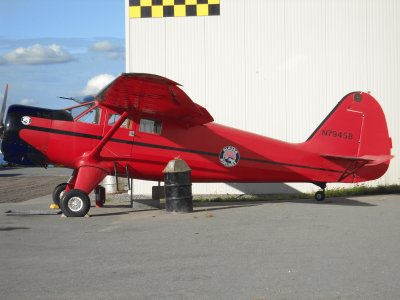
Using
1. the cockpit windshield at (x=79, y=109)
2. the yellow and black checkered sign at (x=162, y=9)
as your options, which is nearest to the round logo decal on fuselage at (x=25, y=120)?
the cockpit windshield at (x=79, y=109)

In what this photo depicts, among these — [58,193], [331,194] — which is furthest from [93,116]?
[331,194]

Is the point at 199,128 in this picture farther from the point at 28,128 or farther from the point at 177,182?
the point at 28,128

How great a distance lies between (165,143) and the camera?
12.2m

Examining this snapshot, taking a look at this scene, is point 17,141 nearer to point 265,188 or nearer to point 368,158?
point 265,188

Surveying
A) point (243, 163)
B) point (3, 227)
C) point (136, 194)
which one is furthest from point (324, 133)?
point (3, 227)

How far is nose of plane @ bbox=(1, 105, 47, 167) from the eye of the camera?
37.6 ft

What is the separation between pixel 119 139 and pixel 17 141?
206 centimetres

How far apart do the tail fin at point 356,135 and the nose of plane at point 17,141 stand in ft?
20.4

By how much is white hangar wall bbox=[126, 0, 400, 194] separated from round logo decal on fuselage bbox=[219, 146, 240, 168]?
350 cm

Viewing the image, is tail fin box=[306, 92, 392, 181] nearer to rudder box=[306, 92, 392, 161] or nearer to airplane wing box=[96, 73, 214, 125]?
rudder box=[306, 92, 392, 161]

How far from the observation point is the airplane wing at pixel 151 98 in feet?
33.1

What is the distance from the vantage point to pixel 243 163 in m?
12.7

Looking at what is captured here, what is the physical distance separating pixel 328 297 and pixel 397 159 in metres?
12.0

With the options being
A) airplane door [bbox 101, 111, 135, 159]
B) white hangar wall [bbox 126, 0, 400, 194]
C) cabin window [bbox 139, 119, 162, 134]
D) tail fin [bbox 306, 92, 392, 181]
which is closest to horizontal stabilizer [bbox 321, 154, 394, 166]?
tail fin [bbox 306, 92, 392, 181]
